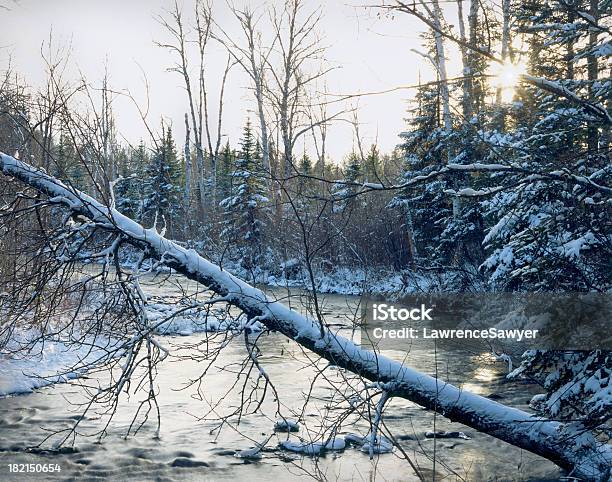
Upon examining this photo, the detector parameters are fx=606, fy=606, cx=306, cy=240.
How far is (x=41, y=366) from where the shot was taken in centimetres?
1086

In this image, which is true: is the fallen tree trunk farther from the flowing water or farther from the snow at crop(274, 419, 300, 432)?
the snow at crop(274, 419, 300, 432)

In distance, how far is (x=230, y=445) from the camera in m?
7.41

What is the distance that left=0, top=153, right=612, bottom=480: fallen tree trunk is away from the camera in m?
5.51

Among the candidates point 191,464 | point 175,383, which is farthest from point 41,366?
point 191,464

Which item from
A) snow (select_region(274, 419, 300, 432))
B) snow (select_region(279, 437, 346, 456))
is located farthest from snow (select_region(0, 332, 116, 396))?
snow (select_region(279, 437, 346, 456))

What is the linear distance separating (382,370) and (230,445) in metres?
2.82

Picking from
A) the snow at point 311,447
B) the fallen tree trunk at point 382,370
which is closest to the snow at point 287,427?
the snow at point 311,447

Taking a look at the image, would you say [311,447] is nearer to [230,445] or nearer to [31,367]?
[230,445]

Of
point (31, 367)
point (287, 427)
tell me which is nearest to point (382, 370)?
point (287, 427)

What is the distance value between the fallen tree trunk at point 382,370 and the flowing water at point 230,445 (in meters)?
0.36

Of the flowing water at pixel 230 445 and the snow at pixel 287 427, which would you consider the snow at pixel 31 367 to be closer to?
the flowing water at pixel 230 445

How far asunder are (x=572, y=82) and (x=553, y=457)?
6.34 meters

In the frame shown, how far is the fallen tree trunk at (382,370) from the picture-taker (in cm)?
551

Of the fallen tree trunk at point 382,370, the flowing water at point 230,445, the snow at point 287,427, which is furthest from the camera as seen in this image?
the snow at point 287,427
